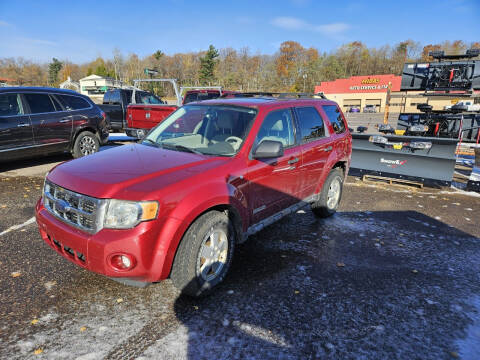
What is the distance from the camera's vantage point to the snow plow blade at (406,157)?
6.69 metres

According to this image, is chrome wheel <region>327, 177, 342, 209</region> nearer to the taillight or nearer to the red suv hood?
the red suv hood

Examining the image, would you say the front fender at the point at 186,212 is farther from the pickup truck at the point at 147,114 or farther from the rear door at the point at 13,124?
the pickup truck at the point at 147,114

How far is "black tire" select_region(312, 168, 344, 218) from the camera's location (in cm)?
476

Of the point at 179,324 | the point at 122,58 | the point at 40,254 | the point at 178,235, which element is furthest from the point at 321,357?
the point at 122,58

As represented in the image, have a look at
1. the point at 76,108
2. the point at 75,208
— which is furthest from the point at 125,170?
the point at 76,108

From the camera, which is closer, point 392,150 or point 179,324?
point 179,324

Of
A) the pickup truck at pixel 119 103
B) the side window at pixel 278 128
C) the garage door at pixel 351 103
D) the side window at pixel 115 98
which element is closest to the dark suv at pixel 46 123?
the pickup truck at pixel 119 103

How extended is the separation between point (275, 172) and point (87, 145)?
6.29 m

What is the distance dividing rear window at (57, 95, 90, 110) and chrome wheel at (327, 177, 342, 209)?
6607 mm

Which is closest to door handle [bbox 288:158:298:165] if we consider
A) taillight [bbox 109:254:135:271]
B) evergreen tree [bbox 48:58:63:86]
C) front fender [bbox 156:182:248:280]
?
front fender [bbox 156:182:248:280]

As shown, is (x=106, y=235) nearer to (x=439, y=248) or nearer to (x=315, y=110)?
(x=315, y=110)

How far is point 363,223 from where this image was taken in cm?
494

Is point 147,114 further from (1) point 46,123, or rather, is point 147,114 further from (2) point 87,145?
(1) point 46,123

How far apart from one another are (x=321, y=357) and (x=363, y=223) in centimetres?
311
